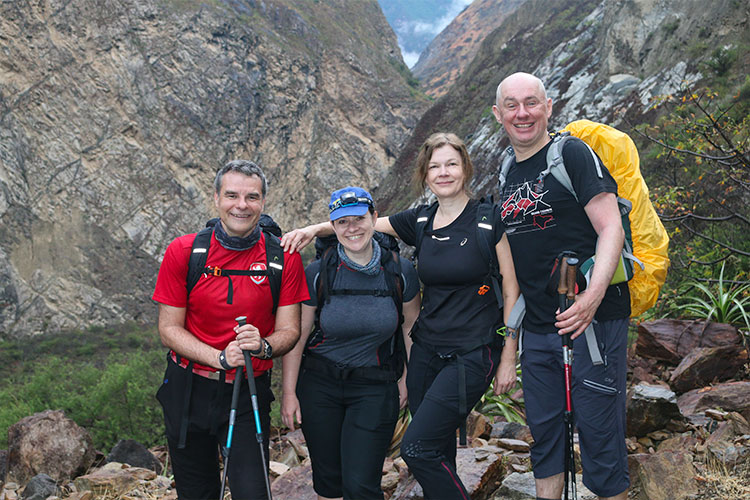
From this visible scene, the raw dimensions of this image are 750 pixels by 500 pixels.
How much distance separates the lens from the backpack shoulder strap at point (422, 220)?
350 cm

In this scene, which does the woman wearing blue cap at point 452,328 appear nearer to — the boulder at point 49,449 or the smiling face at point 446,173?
the smiling face at point 446,173

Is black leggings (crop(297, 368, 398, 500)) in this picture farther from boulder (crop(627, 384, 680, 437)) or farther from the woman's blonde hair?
boulder (crop(627, 384, 680, 437))

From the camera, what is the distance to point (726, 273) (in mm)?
7691

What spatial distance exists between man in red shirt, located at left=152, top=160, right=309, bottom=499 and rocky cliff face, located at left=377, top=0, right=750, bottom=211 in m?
8.80

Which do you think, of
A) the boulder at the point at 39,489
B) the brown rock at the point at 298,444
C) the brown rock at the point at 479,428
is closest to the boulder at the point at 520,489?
the brown rock at the point at 479,428

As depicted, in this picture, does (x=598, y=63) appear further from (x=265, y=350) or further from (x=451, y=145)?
(x=265, y=350)

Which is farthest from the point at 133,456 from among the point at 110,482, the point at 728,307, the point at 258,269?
the point at 728,307

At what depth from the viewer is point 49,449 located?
6.08m

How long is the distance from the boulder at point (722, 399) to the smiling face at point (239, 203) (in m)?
4.31

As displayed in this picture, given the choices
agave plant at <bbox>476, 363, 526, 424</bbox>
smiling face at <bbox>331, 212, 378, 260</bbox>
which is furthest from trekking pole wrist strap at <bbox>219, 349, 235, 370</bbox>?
agave plant at <bbox>476, 363, 526, 424</bbox>

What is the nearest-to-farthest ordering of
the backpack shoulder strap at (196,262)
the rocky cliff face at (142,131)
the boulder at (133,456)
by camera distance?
the backpack shoulder strap at (196,262) < the boulder at (133,456) < the rocky cliff face at (142,131)

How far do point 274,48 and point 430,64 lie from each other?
63.8 meters

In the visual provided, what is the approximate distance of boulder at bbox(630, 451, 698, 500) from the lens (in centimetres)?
360

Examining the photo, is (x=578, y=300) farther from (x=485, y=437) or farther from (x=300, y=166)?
(x=300, y=166)
